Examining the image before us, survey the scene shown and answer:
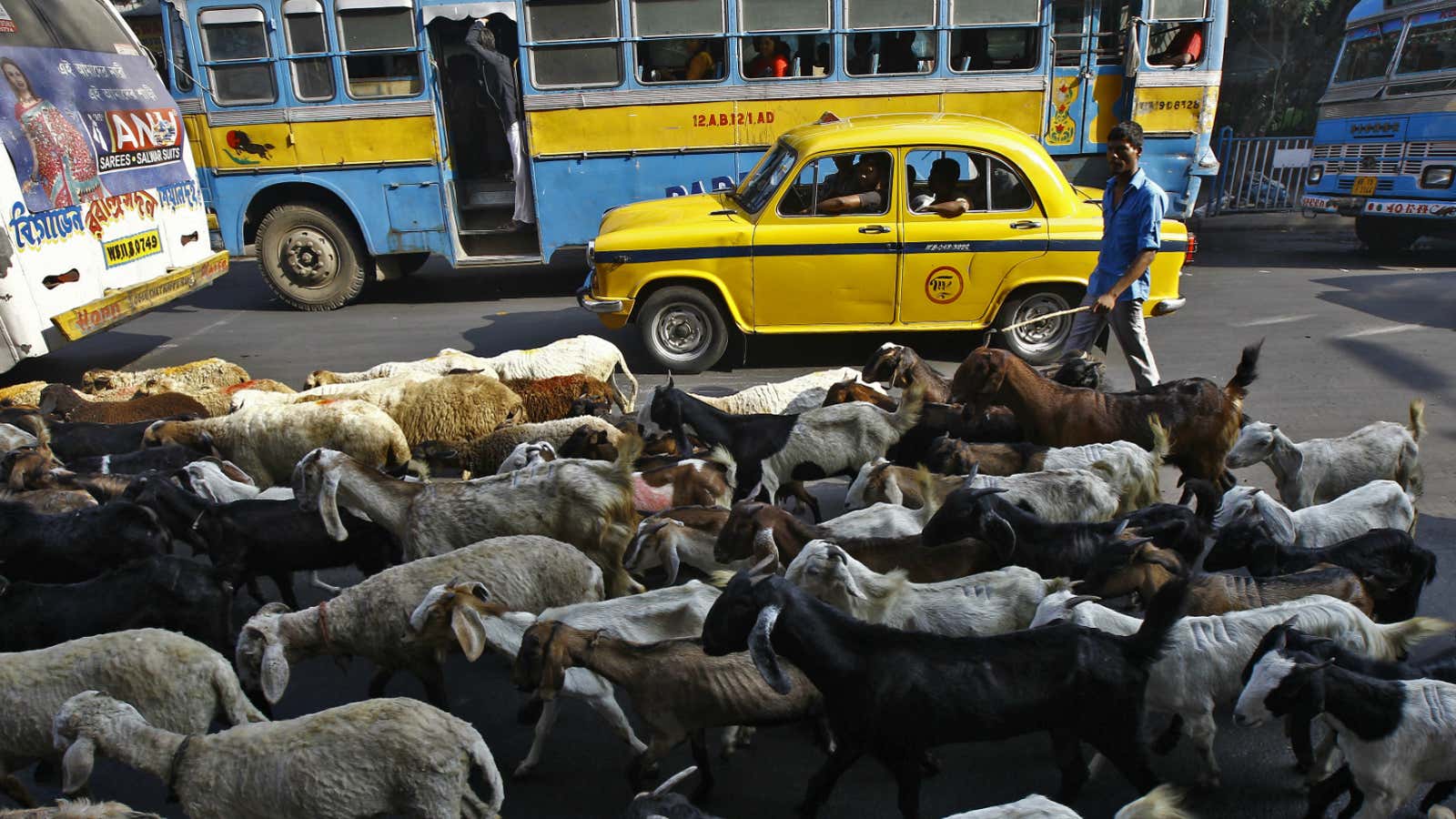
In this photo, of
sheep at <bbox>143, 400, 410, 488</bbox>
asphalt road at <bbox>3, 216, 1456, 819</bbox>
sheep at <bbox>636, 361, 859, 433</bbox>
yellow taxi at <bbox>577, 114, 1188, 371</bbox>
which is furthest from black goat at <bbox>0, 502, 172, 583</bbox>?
yellow taxi at <bbox>577, 114, 1188, 371</bbox>

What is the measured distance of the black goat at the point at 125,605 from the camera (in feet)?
14.8

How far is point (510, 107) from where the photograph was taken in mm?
12820

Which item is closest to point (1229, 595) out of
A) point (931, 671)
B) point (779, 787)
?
point (931, 671)

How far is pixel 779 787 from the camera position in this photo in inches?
166

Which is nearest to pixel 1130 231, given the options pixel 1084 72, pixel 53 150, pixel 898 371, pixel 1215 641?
Result: pixel 898 371

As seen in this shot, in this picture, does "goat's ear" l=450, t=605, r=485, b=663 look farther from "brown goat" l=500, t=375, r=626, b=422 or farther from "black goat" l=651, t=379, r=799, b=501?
"brown goat" l=500, t=375, r=626, b=422

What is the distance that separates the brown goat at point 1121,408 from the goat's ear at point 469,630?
3.79 meters

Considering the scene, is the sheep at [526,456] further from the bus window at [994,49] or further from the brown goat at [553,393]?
the bus window at [994,49]

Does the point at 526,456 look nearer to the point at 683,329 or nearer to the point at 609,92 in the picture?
the point at 683,329

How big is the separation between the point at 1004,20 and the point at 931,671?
996 centimetres

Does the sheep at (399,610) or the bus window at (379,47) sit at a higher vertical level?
the bus window at (379,47)

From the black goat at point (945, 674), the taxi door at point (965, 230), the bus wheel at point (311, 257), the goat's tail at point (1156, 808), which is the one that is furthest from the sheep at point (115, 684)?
the bus wheel at point (311, 257)

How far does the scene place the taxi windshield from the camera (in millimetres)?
9297

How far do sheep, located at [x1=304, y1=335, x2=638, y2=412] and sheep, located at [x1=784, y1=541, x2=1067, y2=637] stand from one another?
4.15m
